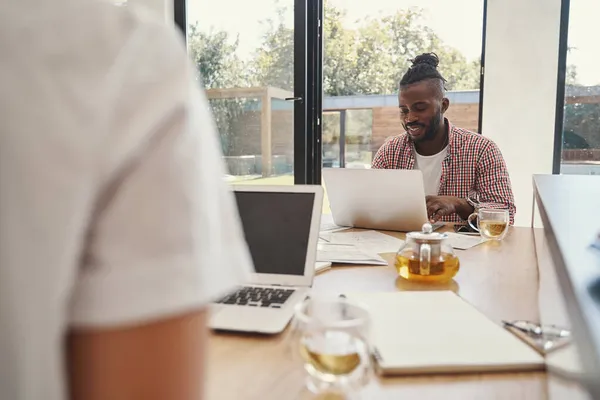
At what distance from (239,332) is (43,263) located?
18.6 inches

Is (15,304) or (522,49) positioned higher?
(522,49)

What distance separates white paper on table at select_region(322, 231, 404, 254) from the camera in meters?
1.36

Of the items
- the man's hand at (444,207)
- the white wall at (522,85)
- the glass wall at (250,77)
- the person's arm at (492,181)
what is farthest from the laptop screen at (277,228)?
the white wall at (522,85)

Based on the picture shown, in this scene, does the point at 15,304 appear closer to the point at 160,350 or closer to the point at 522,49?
the point at 160,350

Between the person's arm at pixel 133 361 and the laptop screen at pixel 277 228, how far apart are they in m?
0.60

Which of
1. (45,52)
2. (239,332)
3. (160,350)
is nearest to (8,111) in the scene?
(45,52)

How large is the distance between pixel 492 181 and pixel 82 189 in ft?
7.16

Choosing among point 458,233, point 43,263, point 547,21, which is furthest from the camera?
point 547,21

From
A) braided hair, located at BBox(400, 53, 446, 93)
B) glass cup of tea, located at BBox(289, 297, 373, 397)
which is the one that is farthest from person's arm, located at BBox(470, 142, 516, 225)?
glass cup of tea, located at BBox(289, 297, 373, 397)

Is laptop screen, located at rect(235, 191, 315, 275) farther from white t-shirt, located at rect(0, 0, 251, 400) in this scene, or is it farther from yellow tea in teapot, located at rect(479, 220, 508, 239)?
yellow tea in teapot, located at rect(479, 220, 508, 239)

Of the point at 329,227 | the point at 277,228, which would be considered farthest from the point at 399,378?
the point at 329,227

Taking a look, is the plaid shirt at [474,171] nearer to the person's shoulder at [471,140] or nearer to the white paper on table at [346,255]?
the person's shoulder at [471,140]

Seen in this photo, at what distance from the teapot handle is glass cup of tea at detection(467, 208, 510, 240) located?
22.1 inches

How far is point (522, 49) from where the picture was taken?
296 centimetres
